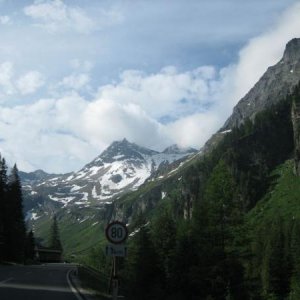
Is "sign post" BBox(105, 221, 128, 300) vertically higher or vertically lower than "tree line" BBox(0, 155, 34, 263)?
lower

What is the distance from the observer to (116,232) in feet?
57.7

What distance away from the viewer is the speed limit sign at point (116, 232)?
688 inches

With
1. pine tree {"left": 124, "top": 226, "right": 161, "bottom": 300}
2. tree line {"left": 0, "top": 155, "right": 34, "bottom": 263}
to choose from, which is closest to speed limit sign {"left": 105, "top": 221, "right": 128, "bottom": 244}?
pine tree {"left": 124, "top": 226, "right": 161, "bottom": 300}

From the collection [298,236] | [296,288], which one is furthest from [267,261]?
[296,288]

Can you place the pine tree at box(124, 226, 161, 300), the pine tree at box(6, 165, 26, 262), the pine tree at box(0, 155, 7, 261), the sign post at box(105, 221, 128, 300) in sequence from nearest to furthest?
1. the sign post at box(105, 221, 128, 300)
2. the pine tree at box(124, 226, 161, 300)
3. the pine tree at box(0, 155, 7, 261)
4. the pine tree at box(6, 165, 26, 262)

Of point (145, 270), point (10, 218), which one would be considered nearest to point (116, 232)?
point (145, 270)

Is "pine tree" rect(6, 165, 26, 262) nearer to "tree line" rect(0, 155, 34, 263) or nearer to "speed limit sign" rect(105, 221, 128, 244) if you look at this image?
"tree line" rect(0, 155, 34, 263)

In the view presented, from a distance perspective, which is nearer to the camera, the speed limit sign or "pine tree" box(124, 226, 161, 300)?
the speed limit sign

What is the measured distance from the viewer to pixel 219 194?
4125cm

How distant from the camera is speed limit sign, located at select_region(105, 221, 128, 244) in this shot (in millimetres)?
17472

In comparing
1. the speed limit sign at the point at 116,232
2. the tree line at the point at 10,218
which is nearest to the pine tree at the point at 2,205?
the tree line at the point at 10,218

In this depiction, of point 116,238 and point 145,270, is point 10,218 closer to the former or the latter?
point 145,270

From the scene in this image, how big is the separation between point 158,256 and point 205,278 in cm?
2006

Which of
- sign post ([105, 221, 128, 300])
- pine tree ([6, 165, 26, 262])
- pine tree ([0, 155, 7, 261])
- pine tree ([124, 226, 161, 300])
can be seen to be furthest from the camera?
pine tree ([6, 165, 26, 262])
